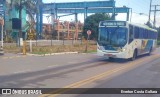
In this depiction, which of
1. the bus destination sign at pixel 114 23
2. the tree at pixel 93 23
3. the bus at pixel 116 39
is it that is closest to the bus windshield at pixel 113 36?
the bus at pixel 116 39

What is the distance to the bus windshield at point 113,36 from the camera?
2144cm

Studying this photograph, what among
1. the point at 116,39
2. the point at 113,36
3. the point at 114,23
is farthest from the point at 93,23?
the point at 116,39

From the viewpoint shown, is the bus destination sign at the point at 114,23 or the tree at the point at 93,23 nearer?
the bus destination sign at the point at 114,23

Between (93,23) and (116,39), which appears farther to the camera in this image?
(93,23)

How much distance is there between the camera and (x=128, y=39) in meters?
21.6

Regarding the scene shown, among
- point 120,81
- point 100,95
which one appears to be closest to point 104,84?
point 120,81

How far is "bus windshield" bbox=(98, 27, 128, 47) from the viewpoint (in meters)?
21.4

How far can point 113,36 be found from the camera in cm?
2162

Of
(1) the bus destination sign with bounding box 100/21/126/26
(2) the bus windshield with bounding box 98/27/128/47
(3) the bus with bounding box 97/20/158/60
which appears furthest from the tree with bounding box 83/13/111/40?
(2) the bus windshield with bounding box 98/27/128/47

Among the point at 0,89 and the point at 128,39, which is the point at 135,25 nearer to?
the point at 128,39

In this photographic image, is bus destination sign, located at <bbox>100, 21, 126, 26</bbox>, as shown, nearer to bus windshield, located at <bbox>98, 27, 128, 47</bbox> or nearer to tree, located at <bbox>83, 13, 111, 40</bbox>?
bus windshield, located at <bbox>98, 27, 128, 47</bbox>

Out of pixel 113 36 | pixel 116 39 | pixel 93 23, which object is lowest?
pixel 116 39

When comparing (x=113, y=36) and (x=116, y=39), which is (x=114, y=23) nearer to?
(x=113, y=36)

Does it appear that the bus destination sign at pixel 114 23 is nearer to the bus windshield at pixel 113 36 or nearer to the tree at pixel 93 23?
the bus windshield at pixel 113 36
